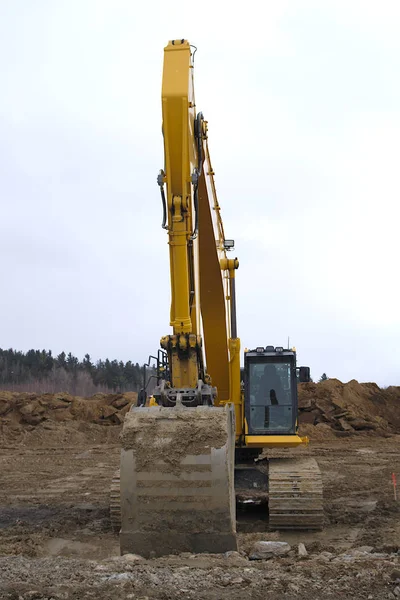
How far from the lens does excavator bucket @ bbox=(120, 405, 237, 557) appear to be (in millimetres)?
6961

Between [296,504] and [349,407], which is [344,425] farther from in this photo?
[296,504]

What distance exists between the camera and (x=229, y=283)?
10812 mm

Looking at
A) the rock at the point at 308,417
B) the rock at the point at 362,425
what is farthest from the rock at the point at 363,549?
the rock at the point at 308,417

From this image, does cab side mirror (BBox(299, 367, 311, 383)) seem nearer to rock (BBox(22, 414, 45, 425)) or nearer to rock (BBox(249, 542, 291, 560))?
rock (BBox(249, 542, 291, 560))

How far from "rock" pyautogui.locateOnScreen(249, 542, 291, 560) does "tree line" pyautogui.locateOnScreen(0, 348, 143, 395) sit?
2026 inches

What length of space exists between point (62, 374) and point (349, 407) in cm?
4329

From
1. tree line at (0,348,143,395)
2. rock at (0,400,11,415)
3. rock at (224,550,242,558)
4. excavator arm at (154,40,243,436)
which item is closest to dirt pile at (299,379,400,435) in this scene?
rock at (0,400,11,415)

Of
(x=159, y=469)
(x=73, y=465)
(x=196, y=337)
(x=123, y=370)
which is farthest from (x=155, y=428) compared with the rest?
(x=123, y=370)

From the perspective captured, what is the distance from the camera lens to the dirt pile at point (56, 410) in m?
25.5

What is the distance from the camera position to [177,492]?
6.96 metres

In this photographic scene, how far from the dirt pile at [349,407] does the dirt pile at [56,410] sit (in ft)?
A: 22.8

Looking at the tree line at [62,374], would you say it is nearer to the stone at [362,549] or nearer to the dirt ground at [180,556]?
the dirt ground at [180,556]

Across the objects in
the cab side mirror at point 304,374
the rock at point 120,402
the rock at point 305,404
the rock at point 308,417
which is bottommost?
the rock at point 308,417

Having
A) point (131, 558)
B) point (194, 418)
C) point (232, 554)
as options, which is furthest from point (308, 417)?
point (131, 558)
